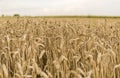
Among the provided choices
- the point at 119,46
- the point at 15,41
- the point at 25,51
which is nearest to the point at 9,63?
the point at 25,51

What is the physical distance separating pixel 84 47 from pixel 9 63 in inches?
37.6

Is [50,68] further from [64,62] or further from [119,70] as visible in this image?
[119,70]

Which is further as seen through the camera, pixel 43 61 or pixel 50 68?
pixel 43 61

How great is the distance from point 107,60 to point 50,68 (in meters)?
0.58

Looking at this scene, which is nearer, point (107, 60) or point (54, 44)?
point (107, 60)

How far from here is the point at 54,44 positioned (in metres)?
3.77

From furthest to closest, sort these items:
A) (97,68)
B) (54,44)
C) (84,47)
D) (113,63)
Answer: (54,44) → (84,47) → (113,63) → (97,68)

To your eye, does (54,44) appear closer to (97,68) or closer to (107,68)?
(107,68)

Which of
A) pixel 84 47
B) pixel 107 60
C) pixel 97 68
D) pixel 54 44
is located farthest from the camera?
pixel 54 44

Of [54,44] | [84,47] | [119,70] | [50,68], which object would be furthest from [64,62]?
[54,44]

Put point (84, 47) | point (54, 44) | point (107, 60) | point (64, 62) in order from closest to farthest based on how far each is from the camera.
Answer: point (64, 62) → point (107, 60) → point (84, 47) → point (54, 44)

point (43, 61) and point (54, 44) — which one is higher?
point (54, 44)

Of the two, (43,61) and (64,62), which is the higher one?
(64,62)

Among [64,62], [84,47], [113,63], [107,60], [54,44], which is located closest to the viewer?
[64,62]
